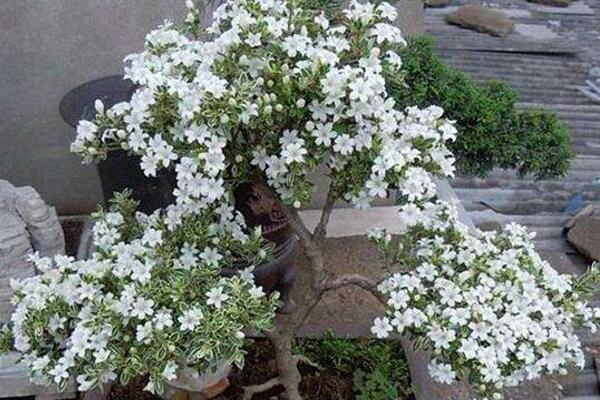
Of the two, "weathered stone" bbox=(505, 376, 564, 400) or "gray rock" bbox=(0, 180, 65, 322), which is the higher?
"gray rock" bbox=(0, 180, 65, 322)

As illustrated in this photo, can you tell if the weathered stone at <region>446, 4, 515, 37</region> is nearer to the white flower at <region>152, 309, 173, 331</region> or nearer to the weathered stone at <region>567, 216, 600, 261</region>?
the weathered stone at <region>567, 216, 600, 261</region>

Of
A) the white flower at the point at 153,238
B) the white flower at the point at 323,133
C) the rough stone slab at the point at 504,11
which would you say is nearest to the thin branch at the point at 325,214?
the white flower at the point at 323,133

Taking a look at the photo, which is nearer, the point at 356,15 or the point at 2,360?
the point at 356,15

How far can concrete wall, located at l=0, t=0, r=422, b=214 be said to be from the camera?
3.62m

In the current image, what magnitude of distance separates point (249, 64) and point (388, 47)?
42 cm

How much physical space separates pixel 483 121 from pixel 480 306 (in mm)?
1481

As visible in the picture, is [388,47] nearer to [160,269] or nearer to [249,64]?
[249,64]

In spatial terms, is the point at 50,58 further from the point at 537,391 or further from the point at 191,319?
the point at 537,391

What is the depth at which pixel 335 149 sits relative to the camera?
1.86m

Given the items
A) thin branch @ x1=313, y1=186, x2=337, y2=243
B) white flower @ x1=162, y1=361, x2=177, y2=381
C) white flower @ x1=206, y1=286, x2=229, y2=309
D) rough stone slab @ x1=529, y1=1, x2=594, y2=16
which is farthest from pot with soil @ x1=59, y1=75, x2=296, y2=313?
rough stone slab @ x1=529, y1=1, x2=594, y2=16

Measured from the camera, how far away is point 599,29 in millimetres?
7184

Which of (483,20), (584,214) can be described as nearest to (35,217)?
(584,214)

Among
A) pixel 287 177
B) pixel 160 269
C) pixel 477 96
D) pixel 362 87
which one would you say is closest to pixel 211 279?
pixel 160 269

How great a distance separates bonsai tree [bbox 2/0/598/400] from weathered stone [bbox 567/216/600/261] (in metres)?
1.68
